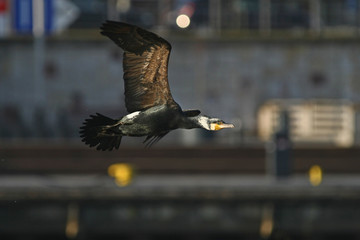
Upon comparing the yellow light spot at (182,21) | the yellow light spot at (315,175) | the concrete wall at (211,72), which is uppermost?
the yellow light spot at (182,21)

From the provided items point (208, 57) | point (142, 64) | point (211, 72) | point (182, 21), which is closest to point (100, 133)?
point (142, 64)

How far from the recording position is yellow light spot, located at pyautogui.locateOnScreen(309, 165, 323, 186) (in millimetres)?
35281

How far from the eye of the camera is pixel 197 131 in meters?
41.4

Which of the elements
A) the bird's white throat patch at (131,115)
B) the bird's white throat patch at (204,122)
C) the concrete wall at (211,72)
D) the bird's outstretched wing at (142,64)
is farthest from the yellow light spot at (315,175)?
→ the bird's white throat patch at (131,115)

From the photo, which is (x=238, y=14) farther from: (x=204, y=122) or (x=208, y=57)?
(x=204, y=122)

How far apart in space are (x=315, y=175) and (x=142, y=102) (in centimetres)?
3313

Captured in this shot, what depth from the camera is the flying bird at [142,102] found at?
3.34 meters

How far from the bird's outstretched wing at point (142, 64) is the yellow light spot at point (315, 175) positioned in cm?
3175

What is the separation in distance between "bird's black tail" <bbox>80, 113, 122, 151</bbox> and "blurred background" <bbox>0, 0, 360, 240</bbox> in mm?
28720

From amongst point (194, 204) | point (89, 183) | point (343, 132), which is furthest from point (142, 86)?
point (343, 132)

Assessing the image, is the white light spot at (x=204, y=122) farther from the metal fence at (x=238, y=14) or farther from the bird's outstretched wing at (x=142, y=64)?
the metal fence at (x=238, y=14)

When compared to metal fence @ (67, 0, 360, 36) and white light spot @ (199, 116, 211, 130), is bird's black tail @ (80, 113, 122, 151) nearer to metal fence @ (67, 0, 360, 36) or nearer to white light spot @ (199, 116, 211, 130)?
white light spot @ (199, 116, 211, 130)

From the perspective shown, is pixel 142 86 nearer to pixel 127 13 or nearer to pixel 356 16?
pixel 127 13

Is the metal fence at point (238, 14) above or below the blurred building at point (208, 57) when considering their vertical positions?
above
